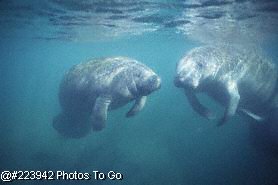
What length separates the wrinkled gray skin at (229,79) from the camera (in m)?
→ 10.4

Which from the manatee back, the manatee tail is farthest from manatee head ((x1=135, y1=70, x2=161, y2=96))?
the manatee tail

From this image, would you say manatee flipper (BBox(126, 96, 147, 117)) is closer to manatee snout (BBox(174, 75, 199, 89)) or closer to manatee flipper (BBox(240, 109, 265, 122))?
manatee snout (BBox(174, 75, 199, 89))

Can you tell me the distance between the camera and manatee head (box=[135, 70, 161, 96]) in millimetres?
9266

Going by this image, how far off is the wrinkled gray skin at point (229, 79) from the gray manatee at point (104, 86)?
125 centimetres

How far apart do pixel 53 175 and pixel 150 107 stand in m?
16.1

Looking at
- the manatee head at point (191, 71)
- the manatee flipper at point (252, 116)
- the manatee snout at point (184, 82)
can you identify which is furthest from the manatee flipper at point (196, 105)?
the manatee flipper at point (252, 116)

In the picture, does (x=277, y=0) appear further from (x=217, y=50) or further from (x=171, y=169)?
(x=171, y=169)

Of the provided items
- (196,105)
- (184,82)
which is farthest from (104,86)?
(196,105)

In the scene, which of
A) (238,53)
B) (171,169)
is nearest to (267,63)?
(238,53)

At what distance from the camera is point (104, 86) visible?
1034 centimetres

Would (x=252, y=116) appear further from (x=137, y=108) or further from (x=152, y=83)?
(x=152, y=83)

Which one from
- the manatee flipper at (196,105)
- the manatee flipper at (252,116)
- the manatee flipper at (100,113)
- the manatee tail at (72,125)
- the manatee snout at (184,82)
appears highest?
the manatee snout at (184,82)

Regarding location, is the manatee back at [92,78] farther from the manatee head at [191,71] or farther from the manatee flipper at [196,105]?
the manatee flipper at [196,105]

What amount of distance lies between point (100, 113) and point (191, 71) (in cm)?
348
